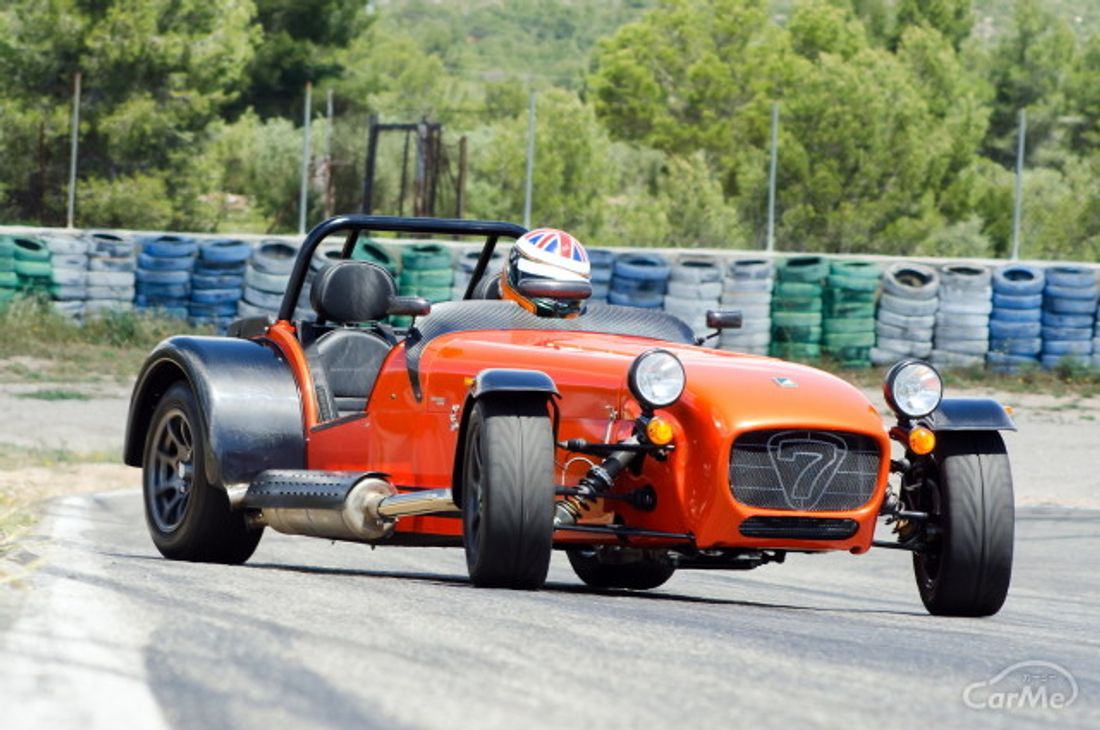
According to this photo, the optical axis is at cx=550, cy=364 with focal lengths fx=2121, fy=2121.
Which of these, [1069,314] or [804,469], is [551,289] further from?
[1069,314]

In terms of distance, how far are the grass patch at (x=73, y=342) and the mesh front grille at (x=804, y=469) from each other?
16.2 metres

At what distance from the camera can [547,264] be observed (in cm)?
893

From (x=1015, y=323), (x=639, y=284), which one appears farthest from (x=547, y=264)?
(x=1015, y=323)

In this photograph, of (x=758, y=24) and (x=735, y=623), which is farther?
(x=758, y=24)

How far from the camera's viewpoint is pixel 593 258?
79.4 ft

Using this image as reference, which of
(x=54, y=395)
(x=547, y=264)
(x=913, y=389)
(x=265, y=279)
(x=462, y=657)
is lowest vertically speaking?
(x=54, y=395)

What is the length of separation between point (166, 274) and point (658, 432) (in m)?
17.3

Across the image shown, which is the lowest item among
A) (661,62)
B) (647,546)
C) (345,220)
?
(647,546)

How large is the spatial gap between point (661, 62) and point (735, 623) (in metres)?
77.3

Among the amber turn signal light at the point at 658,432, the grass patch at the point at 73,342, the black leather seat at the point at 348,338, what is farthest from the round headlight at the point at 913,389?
the grass patch at the point at 73,342

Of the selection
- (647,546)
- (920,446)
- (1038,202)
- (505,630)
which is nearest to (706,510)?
(647,546)

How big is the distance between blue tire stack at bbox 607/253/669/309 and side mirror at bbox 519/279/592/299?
15.1 metres

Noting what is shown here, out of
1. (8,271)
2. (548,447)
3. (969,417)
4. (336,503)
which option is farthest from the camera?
(8,271)

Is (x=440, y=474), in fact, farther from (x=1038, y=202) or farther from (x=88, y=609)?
(x=1038, y=202)
